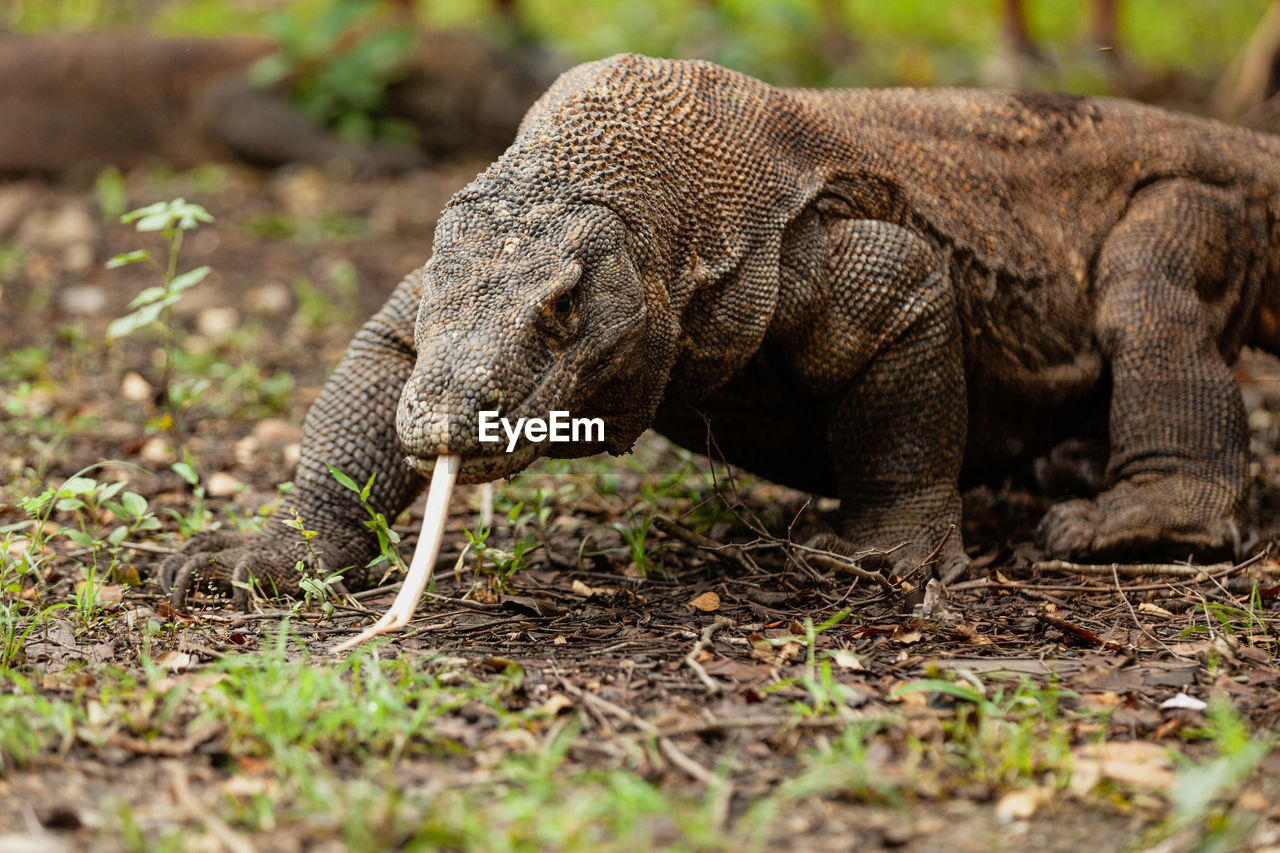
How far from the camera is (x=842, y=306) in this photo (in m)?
3.89

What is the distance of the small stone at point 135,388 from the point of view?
6.37 m

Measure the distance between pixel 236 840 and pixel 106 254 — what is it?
7579 millimetres

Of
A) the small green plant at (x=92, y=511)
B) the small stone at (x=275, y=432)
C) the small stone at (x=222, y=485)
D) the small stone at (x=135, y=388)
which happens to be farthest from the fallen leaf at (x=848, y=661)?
the small stone at (x=135, y=388)

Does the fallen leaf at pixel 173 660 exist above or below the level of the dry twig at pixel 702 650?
above

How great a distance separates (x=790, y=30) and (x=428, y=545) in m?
11.1

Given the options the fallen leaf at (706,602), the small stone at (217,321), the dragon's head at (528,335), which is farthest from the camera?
the small stone at (217,321)

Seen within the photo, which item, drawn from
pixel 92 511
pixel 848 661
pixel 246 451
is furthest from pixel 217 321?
pixel 848 661

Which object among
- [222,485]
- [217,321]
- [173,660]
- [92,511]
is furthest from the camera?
[217,321]

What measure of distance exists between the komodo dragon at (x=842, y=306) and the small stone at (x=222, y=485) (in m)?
1.00

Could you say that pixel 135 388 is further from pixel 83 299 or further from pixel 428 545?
pixel 428 545

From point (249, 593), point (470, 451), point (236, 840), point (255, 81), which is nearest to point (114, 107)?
point (255, 81)

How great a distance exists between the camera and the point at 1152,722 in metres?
2.86

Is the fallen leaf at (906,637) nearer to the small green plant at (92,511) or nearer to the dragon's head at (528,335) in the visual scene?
the dragon's head at (528,335)

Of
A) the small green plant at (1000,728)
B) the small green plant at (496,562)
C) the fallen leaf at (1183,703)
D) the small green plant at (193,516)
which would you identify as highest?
the small green plant at (193,516)
